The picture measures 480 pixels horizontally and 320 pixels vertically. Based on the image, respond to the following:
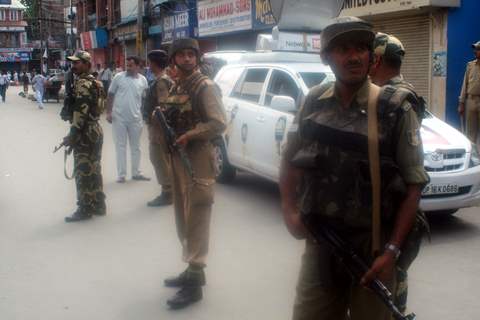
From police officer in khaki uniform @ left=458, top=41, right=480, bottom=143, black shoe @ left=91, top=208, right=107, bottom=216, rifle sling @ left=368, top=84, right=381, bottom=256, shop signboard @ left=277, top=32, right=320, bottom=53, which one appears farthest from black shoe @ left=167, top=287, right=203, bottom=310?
police officer in khaki uniform @ left=458, top=41, right=480, bottom=143

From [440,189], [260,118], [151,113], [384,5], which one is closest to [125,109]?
[151,113]

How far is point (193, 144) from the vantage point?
185 inches

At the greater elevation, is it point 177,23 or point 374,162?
point 177,23

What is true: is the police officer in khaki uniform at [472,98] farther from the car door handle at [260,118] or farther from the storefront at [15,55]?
the storefront at [15,55]

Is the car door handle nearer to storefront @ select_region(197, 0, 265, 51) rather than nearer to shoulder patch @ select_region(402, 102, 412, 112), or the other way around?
shoulder patch @ select_region(402, 102, 412, 112)

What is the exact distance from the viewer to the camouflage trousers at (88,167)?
728 cm

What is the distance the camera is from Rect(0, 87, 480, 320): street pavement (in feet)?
15.5

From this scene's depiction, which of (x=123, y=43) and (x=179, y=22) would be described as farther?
(x=123, y=43)

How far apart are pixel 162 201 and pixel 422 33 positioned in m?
8.03

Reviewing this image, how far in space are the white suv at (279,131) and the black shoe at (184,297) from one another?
2.00 meters

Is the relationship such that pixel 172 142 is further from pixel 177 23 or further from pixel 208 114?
pixel 177 23

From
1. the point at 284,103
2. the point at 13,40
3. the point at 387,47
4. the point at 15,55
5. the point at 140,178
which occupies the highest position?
the point at 13,40

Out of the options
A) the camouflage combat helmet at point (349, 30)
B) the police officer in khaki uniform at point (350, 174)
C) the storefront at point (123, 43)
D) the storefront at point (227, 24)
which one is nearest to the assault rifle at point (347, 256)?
the police officer in khaki uniform at point (350, 174)

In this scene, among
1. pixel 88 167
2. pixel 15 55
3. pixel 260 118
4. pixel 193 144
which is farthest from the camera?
pixel 15 55
